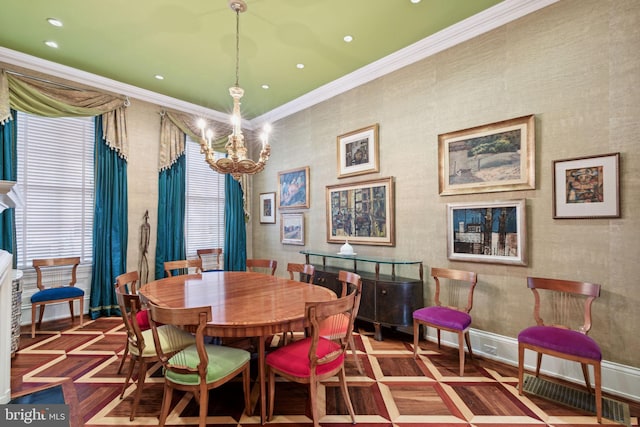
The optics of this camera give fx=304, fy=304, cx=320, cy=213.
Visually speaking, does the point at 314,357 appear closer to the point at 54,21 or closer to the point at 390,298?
the point at 390,298

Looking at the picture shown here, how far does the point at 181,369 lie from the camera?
5.94ft

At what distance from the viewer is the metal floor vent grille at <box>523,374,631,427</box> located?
2.14 meters

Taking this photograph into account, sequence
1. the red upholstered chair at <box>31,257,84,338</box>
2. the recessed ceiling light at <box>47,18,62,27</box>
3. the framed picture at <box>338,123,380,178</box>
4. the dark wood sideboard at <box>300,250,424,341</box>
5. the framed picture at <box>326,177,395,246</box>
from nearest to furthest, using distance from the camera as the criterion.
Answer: the recessed ceiling light at <box>47,18,62,27</box> → the dark wood sideboard at <box>300,250,424,341</box> → the red upholstered chair at <box>31,257,84,338</box> → the framed picture at <box>326,177,395,246</box> → the framed picture at <box>338,123,380,178</box>

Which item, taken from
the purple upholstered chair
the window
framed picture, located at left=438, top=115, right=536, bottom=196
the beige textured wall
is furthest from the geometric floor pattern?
the window

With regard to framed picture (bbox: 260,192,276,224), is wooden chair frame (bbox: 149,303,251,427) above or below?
below

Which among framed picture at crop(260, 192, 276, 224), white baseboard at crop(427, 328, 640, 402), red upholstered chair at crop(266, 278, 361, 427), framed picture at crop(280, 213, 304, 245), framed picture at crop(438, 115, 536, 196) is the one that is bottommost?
white baseboard at crop(427, 328, 640, 402)

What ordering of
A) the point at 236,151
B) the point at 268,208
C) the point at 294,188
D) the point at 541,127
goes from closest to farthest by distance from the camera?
the point at 541,127 → the point at 236,151 → the point at 294,188 → the point at 268,208

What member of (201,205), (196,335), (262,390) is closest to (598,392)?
(262,390)

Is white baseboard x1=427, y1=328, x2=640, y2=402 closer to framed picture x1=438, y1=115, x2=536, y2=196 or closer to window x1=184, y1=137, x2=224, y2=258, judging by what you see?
framed picture x1=438, y1=115, x2=536, y2=196

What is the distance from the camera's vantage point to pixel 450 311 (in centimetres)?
295

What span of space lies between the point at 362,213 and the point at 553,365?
250 centimetres

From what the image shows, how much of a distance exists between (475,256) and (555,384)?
3.96ft

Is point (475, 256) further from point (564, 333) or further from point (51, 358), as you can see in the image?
point (51, 358)

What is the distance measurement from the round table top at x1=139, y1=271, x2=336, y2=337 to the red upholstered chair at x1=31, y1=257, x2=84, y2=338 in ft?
5.68
